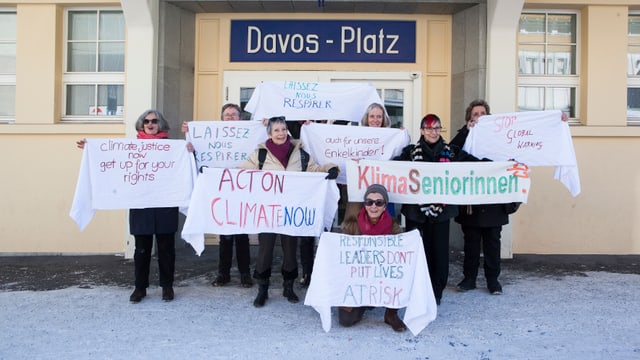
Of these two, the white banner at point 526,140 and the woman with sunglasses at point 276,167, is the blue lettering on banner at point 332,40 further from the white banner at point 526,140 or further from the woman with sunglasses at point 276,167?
the woman with sunglasses at point 276,167

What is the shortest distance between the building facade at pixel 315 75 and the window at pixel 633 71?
18 mm

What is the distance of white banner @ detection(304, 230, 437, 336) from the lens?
3.96 metres

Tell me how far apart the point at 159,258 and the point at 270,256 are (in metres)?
1.13

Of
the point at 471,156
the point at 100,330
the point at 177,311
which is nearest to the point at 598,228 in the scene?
the point at 471,156

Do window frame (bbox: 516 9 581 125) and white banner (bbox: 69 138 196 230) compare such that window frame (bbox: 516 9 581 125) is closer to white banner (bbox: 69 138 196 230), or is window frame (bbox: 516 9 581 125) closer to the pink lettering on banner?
white banner (bbox: 69 138 196 230)

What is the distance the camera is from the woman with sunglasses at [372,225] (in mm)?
4027

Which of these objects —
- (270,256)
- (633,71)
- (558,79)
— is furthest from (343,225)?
(633,71)

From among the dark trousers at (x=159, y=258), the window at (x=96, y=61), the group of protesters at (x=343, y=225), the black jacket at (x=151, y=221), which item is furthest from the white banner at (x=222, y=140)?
the window at (x=96, y=61)

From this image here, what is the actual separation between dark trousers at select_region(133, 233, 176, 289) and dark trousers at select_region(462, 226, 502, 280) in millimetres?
3061

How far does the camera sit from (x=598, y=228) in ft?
23.2

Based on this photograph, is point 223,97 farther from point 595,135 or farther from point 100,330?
point 595,135

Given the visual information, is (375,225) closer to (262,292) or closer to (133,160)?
(262,292)

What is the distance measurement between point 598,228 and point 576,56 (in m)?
2.64

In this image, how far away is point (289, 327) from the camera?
4.04 meters
